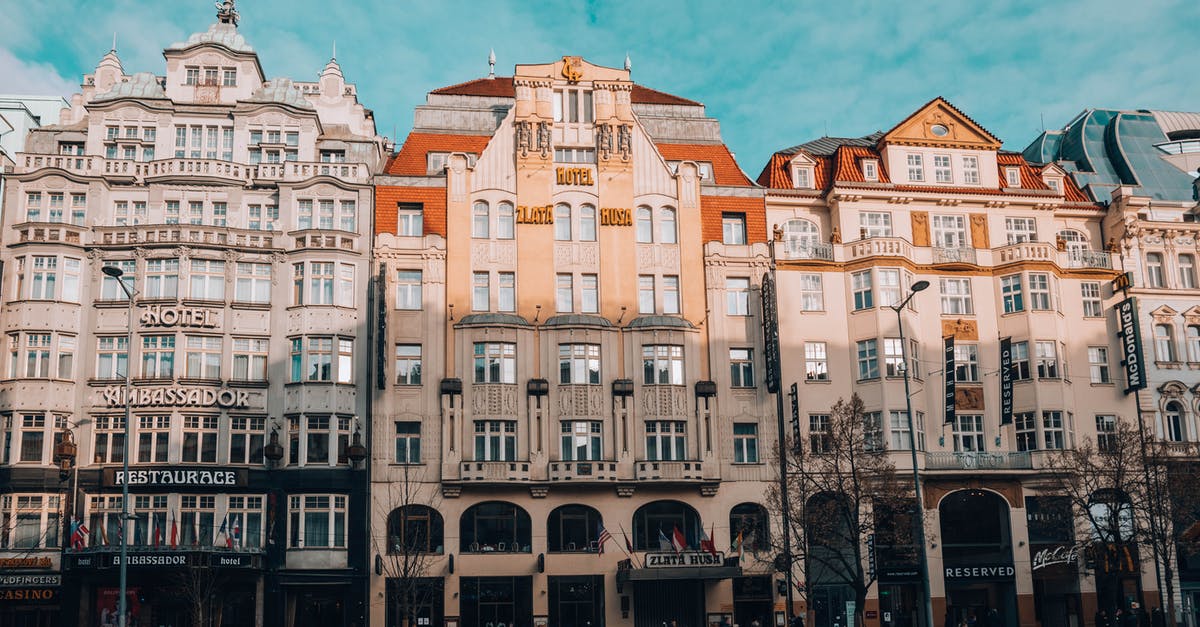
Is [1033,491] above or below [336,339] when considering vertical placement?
below

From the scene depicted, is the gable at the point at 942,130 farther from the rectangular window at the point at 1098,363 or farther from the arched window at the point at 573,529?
the arched window at the point at 573,529

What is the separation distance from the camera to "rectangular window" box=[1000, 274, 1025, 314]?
55750 millimetres

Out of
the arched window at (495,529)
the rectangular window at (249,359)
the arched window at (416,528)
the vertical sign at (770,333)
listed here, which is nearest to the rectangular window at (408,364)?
the arched window at (416,528)

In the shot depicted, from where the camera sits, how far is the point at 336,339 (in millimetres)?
50906

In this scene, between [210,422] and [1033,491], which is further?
[1033,491]

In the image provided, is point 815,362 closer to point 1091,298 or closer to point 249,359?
point 1091,298

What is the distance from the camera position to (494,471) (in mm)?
49875

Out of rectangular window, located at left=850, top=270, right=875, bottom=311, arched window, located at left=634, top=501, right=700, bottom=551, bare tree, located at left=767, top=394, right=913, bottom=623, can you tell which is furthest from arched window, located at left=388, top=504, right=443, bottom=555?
rectangular window, located at left=850, top=270, right=875, bottom=311

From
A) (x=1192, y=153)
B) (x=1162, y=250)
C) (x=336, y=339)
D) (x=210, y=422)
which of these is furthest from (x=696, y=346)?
(x=1192, y=153)

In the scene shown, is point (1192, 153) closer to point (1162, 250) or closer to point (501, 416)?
point (1162, 250)

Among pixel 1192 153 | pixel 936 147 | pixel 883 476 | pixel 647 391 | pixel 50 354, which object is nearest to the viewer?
pixel 883 476

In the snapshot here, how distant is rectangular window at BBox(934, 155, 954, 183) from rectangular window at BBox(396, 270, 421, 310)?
88.0 feet

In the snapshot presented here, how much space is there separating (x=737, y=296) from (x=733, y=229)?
3.57 metres

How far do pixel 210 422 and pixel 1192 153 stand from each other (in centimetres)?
5508
